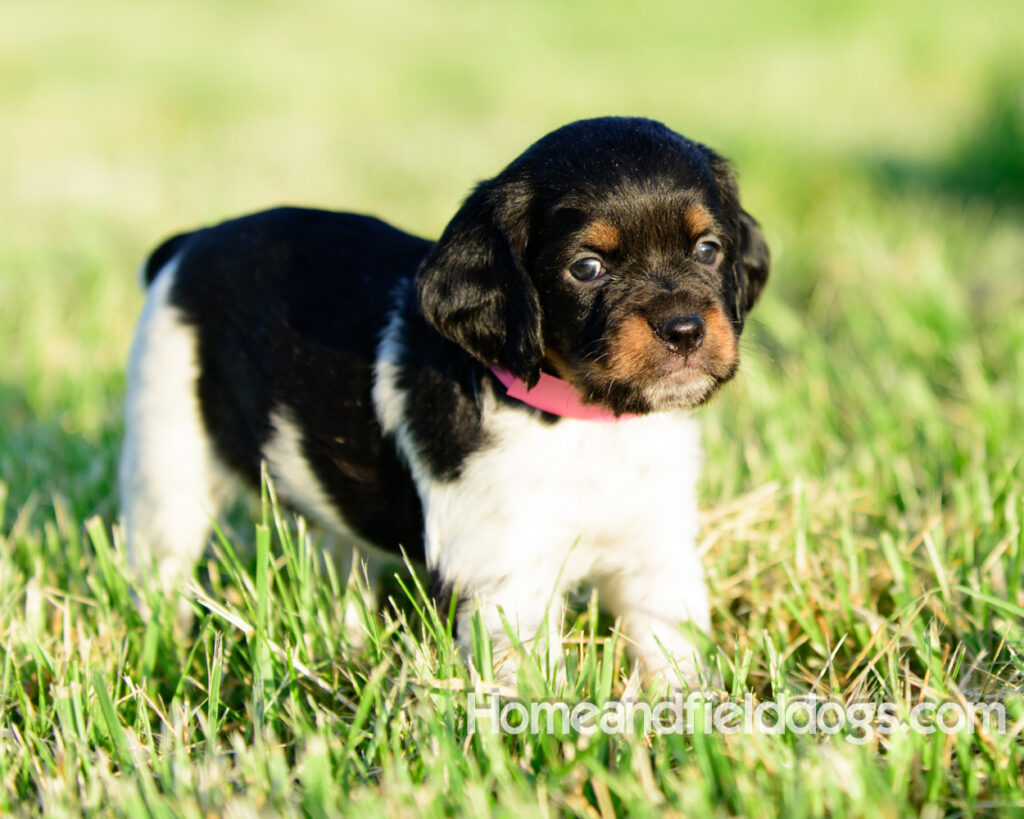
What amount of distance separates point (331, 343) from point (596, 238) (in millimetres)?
964

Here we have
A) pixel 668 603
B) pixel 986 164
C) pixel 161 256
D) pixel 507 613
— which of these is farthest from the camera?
pixel 986 164

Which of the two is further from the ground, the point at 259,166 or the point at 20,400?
the point at 259,166

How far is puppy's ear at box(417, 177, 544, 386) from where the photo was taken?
265 cm

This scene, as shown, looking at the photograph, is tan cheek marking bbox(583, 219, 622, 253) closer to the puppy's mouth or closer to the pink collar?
the puppy's mouth

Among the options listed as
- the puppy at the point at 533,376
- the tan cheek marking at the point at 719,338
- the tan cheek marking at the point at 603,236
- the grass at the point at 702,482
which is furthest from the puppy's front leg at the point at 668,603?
the tan cheek marking at the point at 603,236

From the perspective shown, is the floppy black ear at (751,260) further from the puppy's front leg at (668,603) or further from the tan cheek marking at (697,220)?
the puppy's front leg at (668,603)

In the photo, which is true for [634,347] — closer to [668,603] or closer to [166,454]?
[668,603]

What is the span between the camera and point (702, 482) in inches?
157

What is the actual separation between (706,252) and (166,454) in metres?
1.91

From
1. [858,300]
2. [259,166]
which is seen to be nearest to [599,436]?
[858,300]

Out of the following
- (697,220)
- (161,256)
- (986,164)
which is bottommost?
(161,256)

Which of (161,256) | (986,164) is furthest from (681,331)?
(986,164)

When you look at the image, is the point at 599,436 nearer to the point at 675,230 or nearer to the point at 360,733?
the point at 675,230

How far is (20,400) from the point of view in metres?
5.21
